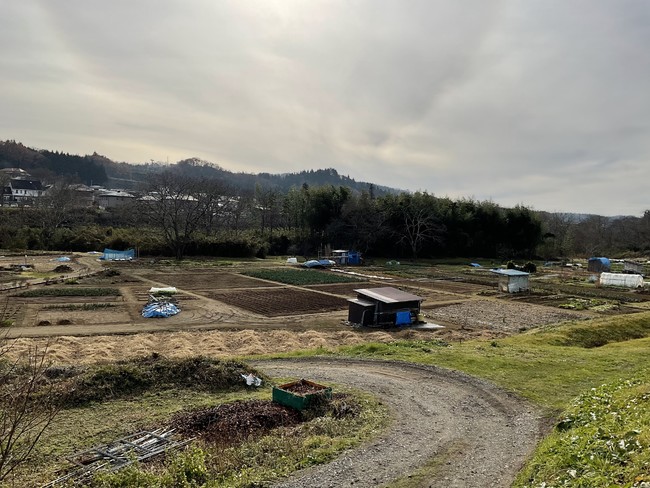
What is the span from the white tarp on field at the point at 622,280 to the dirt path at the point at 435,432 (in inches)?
1517

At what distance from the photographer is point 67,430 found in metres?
10.5

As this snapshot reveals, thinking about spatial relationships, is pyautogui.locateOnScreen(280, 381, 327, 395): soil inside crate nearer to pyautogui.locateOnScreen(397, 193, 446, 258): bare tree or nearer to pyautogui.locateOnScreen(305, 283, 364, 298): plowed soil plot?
pyautogui.locateOnScreen(305, 283, 364, 298): plowed soil plot

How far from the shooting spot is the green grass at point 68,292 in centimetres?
3253

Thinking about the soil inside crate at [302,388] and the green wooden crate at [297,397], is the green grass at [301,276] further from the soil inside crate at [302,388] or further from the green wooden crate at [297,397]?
the green wooden crate at [297,397]

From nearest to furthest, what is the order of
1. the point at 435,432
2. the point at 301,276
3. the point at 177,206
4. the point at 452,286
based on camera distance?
the point at 435,432, the point at 452,286, the point at 301,276, the point at 177,206

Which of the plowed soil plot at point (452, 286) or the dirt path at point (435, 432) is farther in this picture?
the plowed soil plot at point (452, 286)

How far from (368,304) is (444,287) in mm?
18437

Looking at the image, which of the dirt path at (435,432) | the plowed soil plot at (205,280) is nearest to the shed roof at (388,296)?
the dirt path at (435,432)

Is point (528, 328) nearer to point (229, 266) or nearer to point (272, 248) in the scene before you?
point (229, 266)

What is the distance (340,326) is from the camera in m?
26.2

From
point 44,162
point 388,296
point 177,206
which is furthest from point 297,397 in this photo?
point 44,162

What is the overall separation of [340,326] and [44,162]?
514ft

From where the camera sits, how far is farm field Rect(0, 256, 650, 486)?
1423cm

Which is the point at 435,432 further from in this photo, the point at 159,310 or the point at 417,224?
the point at 417,224
